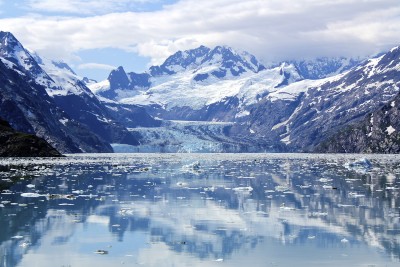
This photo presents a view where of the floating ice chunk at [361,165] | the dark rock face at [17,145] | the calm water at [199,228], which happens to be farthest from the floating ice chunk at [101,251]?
the dark rock face at [17,145]

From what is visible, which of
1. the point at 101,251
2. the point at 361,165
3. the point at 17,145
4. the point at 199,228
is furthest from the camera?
the point at 17,145

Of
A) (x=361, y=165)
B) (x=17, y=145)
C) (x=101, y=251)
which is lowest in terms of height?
(x=101, y=251)

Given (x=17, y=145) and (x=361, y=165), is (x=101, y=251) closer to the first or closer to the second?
(x=361, y=165)

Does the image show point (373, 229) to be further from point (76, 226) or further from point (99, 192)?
point (99, 192)

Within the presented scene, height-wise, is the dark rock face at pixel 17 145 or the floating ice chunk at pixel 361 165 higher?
the dark rock face at pixel 17 145

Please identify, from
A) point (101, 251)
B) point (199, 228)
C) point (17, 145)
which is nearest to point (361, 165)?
point (199, 228)

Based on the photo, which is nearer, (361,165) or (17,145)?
(361,165)

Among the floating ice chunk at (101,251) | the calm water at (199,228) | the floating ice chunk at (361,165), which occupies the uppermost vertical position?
the floating ice chunk at (361,165)

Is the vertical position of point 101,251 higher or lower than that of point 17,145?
lower

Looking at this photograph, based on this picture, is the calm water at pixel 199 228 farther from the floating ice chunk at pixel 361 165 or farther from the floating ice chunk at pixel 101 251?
the floating ice chunk at pixel 361 165

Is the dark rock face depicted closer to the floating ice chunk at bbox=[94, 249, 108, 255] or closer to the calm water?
the calm water

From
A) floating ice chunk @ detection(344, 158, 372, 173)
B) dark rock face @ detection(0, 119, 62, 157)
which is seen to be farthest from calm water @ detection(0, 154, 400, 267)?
dark rock face @ detection(0, 119, 62, 157)

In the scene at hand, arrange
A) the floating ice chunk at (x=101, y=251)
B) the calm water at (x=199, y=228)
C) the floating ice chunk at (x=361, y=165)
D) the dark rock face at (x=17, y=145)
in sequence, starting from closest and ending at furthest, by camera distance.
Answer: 1. the calm water at (x=199, y=228)
2. the floating ice chunk at (x=101, y=251)
3. the floating ice chunk at (x=361, y=165)
4. the dark rock face at (x=17, y=145)
